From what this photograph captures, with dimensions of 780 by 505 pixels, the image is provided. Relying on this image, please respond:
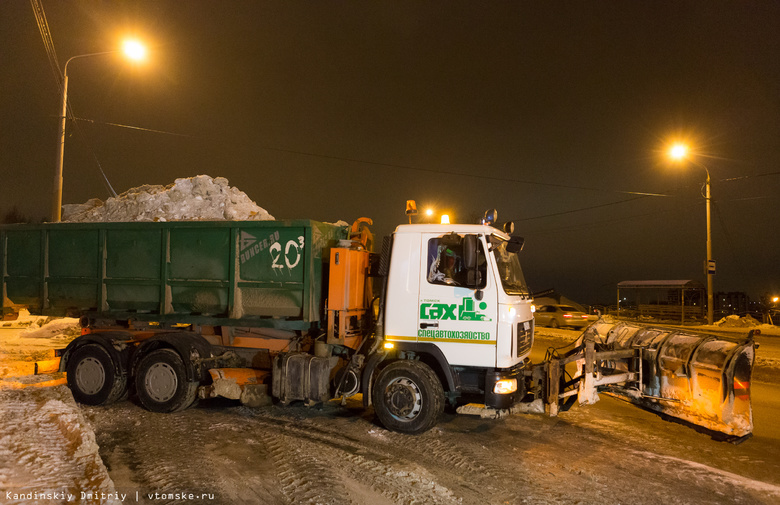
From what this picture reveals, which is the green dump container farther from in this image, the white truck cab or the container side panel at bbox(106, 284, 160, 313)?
the white truck cab

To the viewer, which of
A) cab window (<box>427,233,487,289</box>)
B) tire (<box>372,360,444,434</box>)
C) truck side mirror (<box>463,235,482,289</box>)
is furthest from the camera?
cab window (<box>427,233,487,289</box>)

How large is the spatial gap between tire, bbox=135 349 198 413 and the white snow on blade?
598cm

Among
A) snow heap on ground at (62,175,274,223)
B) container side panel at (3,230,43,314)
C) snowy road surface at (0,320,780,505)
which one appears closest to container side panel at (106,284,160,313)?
container side panel at (3,230,43,314)

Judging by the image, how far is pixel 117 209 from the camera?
934 inches

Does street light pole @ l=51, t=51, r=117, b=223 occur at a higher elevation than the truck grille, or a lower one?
higher

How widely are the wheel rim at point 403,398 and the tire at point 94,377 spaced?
14.2ft

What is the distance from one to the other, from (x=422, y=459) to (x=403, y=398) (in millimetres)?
937

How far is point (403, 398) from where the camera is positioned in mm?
6219

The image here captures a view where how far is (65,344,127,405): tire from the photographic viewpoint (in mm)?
7516

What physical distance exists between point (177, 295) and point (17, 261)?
10.8 feet

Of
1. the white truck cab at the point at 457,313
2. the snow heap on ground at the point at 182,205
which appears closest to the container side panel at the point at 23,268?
the white truck cab at the point at 457,313

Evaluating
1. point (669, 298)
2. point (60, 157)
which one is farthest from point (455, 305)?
point (669, 298)

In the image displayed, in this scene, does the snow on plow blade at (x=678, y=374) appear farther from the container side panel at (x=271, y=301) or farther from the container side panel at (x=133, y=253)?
the container side panel at (x=133, y=253)

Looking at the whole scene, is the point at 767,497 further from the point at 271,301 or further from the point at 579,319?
the point at 579,319
